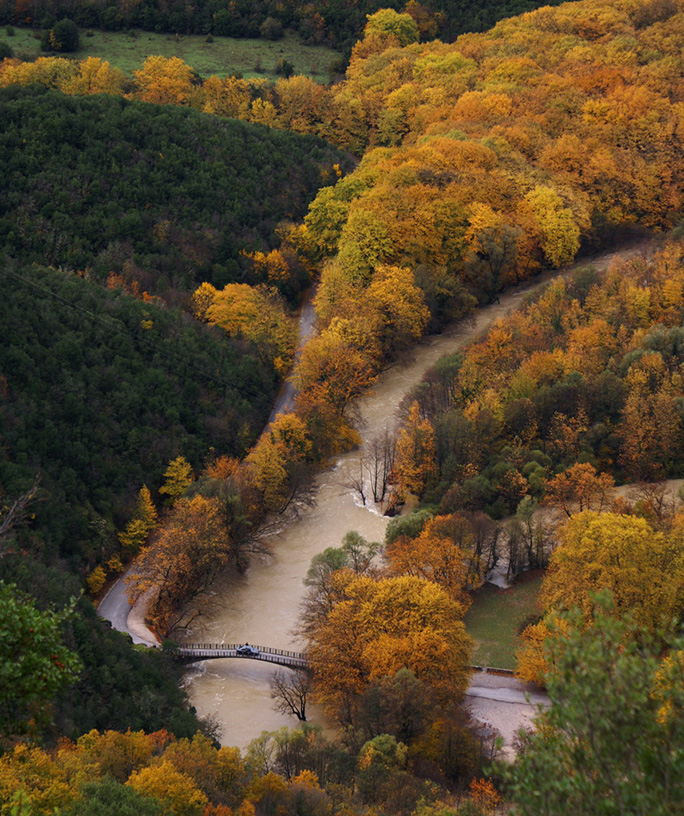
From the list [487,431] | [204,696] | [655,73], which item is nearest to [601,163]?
[655,73]

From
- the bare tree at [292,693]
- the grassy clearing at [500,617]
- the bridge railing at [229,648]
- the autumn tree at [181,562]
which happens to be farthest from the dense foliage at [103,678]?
the grassy clearing at [500,617]

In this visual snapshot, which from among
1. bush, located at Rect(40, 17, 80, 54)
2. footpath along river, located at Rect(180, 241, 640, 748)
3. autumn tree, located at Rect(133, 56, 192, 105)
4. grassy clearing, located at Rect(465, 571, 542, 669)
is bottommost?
footpath along river, located at Rect(180, 241, 640, 748)

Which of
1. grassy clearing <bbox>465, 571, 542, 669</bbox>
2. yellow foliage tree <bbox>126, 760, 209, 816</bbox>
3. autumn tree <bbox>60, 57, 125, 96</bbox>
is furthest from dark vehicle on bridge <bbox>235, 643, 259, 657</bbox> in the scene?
autumn tree <bbox>60, 57, 125, 96</bbox>

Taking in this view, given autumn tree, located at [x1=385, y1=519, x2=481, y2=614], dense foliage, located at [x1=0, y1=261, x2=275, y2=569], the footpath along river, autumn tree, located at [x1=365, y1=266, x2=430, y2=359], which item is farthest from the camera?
autumn tree, located at [x1=365, y1=266, x2=430, y2=359]

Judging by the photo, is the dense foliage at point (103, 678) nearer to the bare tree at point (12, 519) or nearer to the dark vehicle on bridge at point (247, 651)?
the dark vehicle on bridge at point (247, 651)

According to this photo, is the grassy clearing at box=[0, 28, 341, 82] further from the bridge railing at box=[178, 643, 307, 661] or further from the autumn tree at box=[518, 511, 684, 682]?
the autumn tree at box=[518, 511, 684, 682]

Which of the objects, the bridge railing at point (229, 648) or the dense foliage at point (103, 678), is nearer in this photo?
the dense foliage at point (103, 678)

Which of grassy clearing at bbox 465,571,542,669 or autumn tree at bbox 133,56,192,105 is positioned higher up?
autumn tree at bbox 133,56,192,105

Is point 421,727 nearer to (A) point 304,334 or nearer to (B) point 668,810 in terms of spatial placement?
(B) point 668,810
